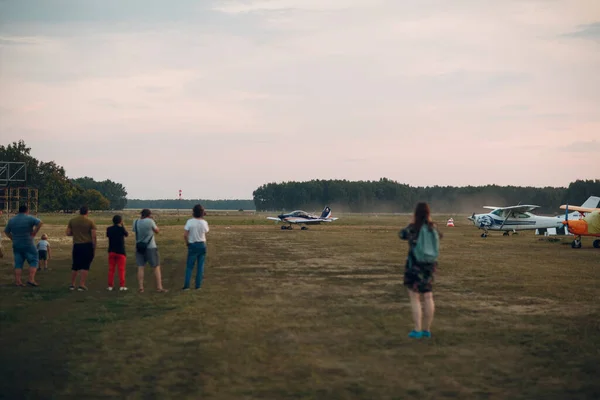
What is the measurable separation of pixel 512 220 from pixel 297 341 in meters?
43.8

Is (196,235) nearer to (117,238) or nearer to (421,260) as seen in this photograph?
(117,238)

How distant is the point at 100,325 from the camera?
10375 mm

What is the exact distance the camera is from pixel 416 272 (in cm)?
941

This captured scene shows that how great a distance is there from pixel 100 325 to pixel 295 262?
45.9ft

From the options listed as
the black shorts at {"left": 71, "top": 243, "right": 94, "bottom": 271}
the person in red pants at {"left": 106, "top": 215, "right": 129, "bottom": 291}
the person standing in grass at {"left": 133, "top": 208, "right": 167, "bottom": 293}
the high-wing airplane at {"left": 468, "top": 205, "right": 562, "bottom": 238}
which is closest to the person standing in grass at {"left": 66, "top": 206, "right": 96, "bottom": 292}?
the black shorts at {"left": 71, "top": 243, "right": 94, "bottom": 271}

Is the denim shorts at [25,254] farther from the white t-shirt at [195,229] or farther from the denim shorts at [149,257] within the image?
the white t-shirt at [195,229]

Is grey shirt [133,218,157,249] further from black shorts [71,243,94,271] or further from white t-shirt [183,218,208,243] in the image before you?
black shorts [71,243,94,271]

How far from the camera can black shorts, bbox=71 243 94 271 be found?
14664 mm

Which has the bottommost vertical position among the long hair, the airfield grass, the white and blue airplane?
the airfield grass

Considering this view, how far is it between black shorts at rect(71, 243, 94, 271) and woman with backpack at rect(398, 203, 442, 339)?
7996 mm

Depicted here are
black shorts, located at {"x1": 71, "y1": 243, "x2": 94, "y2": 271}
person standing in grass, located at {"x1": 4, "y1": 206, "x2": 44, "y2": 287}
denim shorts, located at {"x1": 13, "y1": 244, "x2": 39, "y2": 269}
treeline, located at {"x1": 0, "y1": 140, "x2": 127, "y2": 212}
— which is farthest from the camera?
treeline, located at {"x1": 0, "y1": 140, "x2": 127, "y2": 212}

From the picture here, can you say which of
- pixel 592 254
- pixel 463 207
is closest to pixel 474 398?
pixel 592 254

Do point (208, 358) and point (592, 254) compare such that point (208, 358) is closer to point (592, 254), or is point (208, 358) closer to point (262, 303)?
point (262, 303)

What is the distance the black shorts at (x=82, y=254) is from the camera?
14.7 m
